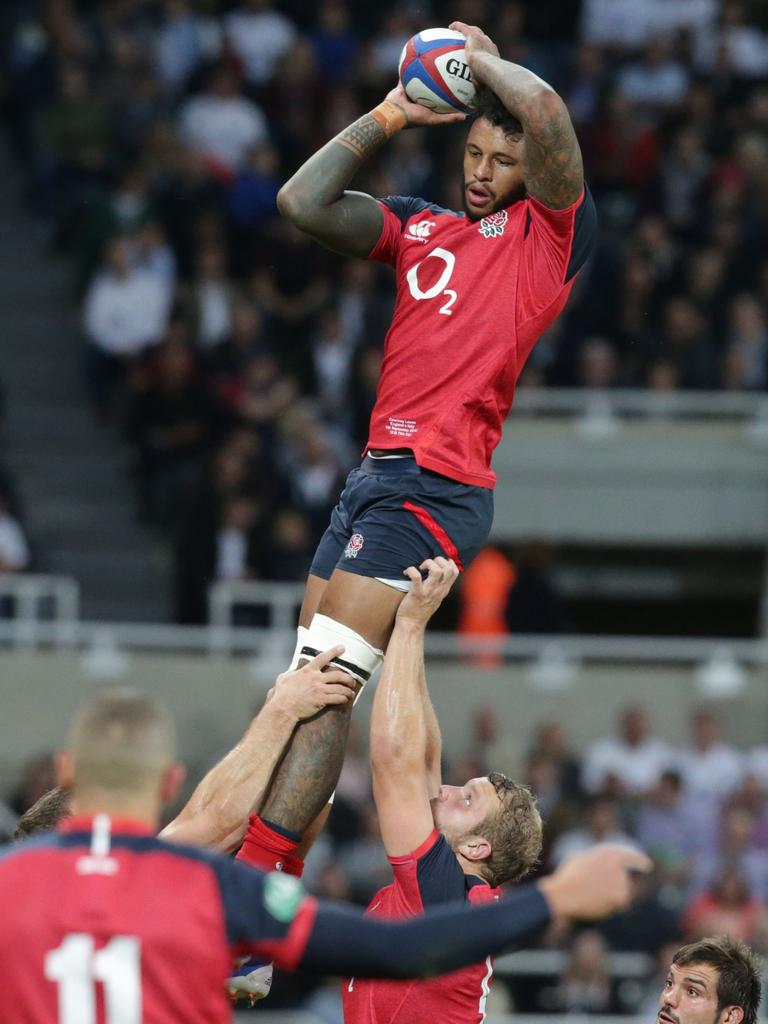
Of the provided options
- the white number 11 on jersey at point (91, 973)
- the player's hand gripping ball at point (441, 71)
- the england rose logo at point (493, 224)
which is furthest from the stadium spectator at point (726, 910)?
the white number 11 on jersey at point (91, 973)

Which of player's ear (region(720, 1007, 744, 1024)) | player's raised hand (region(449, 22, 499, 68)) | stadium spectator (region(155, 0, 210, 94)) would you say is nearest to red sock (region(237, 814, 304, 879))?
player's ear (region(720, 1007, 744, 1024))

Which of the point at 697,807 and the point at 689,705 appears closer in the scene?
the point at 697,807

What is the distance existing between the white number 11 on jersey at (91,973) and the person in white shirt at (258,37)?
1444 cm

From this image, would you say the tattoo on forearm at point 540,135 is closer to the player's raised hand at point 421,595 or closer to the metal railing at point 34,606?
the player's raised hand at point 421,595

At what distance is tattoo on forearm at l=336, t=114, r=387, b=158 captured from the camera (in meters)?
6.63

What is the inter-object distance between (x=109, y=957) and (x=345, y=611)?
2.26 metres

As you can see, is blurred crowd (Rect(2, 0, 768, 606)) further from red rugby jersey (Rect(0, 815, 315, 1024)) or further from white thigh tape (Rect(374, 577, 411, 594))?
red rugby jersey (Rect(0, 815, 315, 1024))

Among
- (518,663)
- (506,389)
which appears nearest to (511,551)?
(518,663)

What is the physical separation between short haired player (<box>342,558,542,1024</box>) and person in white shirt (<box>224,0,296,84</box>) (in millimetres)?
12302

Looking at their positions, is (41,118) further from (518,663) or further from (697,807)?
(697,807)

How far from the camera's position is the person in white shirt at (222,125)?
56.6 feet

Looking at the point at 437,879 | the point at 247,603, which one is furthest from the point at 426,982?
the point at 247,603

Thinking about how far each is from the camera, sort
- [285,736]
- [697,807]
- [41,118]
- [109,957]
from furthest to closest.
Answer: [41,118]
[697,807]
[285,736]
[109,957]

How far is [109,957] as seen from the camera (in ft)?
14.0
